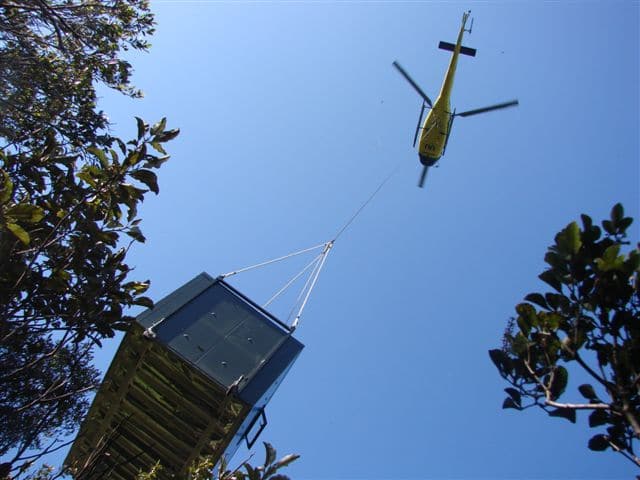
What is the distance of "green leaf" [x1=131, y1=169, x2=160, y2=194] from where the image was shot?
442 cm

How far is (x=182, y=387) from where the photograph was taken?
6.88m

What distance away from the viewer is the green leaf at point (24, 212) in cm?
339

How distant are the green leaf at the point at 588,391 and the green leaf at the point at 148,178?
4.25 m

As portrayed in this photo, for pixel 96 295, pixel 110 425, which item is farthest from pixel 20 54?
pixel 110 425

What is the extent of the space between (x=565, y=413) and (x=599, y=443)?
38cm

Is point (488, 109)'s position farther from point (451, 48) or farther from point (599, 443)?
point (599, 443)

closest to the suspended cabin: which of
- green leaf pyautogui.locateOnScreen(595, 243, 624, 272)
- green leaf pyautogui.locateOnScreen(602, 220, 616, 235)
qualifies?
green leaf pyautogui.locateOnScreen(595, 243, 624, 272)

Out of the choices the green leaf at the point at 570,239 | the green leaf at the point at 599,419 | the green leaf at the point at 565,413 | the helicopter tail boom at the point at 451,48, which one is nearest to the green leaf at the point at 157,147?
the green leaf at the point at 570,239

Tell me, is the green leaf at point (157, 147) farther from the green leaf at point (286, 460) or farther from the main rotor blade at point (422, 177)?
the main rotor blade at point (422, 177)

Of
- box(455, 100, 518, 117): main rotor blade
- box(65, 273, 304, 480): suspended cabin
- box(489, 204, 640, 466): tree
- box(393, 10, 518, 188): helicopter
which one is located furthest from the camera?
box(393, 10, 518, 188): helicopter

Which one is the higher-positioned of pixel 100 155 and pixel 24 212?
pixel 100 155

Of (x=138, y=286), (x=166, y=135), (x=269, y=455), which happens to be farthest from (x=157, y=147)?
(x=269, y=455)

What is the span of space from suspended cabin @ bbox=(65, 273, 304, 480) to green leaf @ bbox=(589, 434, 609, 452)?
177 inches

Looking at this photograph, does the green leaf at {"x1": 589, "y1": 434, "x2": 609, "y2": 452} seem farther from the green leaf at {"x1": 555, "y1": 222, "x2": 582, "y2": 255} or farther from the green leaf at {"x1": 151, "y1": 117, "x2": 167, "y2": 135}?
the green leaf at {"x1": 151, "y1": 117, "x2": 167, "y2": 135}
